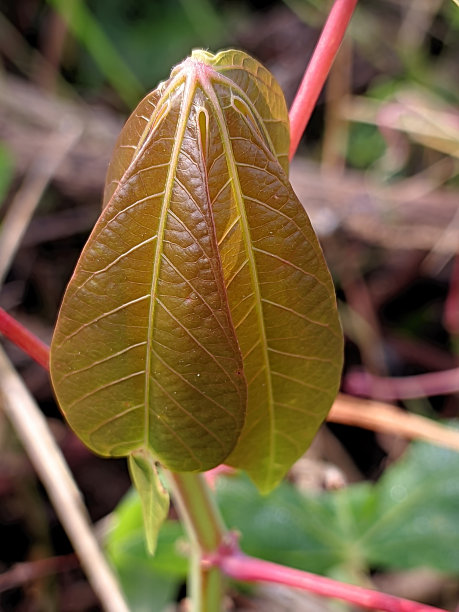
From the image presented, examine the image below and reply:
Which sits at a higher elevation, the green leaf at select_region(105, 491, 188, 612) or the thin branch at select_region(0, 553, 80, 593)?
the green leaf at select_region(105, 491, 188, 612)

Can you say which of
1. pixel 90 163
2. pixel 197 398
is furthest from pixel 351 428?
pixel 197 398

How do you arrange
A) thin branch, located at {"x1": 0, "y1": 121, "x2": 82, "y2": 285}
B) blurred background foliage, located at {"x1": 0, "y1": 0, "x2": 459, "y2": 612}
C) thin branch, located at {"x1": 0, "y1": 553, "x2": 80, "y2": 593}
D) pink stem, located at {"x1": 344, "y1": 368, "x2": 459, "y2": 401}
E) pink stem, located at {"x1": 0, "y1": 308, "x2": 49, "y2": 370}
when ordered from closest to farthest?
pink stem, located at {"x1": 0, "y1": 308, "x2": 49, "y2": 370}
blurred background foliage, located at {"x1": 0, "y1": 0, "x2": 459, "y2": 612}
thin branch, located at {"x1": 0, "y1": 553, "x2": 80, "y2": 593}
thin branch, located at {"x1": 0, "y1": 121, "x2": 82, "y2": 285}
pink stem, located at {"x1": 344, "y1": 368, "x2": 459, "y2": 401}

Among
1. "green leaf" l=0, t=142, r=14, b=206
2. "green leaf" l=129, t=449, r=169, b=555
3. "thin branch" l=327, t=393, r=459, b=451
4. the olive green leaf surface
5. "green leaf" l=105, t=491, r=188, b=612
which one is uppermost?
the olive green leaf surface

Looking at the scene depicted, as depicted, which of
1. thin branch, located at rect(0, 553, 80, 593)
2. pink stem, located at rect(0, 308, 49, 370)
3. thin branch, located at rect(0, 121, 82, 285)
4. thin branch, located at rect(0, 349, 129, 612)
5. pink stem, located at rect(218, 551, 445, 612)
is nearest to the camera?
pink stem, located at rect(0, 308, 49, 370)

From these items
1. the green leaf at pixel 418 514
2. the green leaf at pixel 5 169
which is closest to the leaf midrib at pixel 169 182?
the green leaf at pixel 418 514

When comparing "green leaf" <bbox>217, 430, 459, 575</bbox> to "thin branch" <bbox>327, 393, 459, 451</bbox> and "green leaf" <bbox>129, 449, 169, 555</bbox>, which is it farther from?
"green leaf" <bbox>129, 449, 169, 555</bbox>

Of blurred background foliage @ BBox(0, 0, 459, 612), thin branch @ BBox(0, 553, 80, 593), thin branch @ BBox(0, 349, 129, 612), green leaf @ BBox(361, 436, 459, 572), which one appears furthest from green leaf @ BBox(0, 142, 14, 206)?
green leaf @ BBox(361, 436, 459, 572)

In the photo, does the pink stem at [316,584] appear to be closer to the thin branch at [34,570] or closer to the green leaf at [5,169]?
the thin branch at [34,570]

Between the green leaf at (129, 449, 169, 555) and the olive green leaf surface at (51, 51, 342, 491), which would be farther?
the green leaf at (129, 449, 169, 555)
